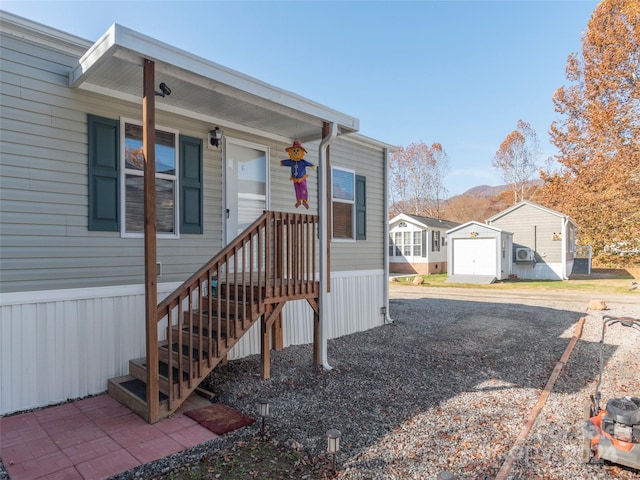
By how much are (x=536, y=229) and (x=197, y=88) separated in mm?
17953

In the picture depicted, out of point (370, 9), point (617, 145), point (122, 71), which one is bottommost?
point (122, 71)

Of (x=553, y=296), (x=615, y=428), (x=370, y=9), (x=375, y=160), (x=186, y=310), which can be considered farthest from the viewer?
(x=553, y=296)

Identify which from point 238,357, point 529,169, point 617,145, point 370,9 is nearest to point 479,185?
point 529,169

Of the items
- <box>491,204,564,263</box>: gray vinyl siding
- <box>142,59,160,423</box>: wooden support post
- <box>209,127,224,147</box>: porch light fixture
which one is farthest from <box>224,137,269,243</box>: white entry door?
<box>491,204,564,263</box>: gray vinyl siding

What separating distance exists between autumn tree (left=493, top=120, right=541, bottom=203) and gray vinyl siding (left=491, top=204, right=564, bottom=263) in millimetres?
14356

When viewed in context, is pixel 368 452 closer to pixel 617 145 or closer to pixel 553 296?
pixel 553 296

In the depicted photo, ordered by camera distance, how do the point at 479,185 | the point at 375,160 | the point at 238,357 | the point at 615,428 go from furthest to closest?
the point at 479,185 < the point at 375,160 < the point at 238,357 < the point at 615,428

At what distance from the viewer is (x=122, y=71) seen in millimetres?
3537

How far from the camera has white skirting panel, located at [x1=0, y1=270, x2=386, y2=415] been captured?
3.42 m

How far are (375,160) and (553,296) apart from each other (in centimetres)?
893

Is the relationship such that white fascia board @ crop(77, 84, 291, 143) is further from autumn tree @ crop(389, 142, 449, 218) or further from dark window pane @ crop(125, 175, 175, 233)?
autumn tree @ crop(389, 142, 449, 218)

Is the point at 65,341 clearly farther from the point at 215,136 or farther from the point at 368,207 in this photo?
the point at 368,207

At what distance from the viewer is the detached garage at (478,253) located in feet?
53.8

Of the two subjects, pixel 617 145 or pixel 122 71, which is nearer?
pixel 122 71
